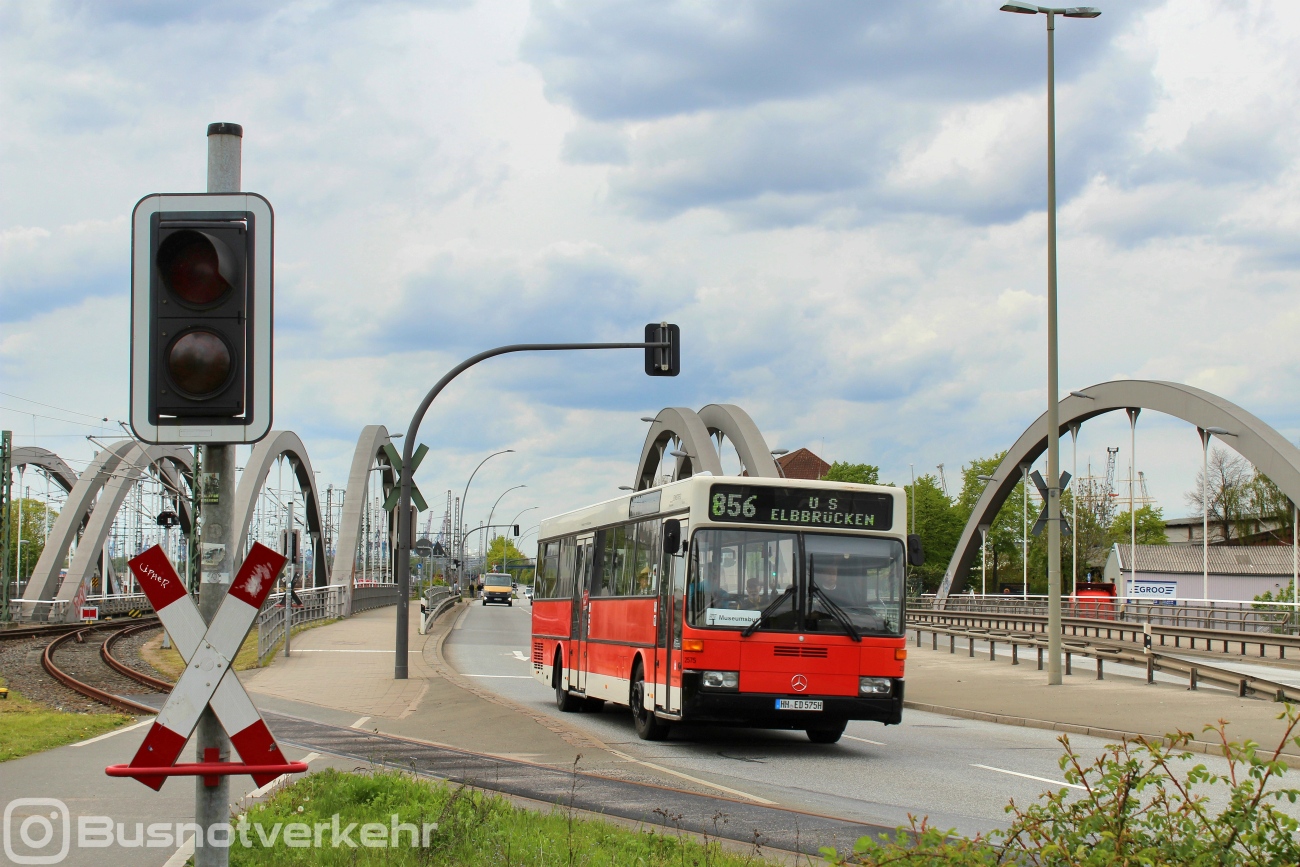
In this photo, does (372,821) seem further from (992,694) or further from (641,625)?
(992,694)

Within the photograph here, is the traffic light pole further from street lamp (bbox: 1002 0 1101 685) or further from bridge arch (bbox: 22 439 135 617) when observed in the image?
bridge arch (bbox: 22 439 135 617)

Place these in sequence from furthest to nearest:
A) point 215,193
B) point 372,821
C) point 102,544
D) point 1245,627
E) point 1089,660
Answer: point 102,544 → point 1245,627 → point 1089,660 → point 372,821 → point 215,193

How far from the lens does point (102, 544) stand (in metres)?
69.0

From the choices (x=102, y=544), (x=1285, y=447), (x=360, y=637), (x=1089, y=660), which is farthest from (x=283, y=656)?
(x=102, y=544)

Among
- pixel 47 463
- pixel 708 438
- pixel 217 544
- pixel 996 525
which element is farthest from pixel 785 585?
pixel 996 525

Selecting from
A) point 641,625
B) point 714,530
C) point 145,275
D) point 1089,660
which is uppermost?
point 145,275

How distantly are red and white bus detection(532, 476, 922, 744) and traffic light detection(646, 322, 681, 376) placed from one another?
21.7 ft

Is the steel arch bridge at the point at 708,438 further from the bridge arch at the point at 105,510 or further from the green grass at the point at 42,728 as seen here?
the green grass at the point at 42,728

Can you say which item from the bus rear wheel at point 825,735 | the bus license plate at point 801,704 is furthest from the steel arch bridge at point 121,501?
the bus license plate at point 801,704

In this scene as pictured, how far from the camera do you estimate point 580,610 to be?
19.1m

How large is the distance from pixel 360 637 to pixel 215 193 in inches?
1251

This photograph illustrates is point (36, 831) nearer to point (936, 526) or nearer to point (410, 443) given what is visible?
point (410, 443)

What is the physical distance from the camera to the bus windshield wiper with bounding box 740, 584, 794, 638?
14.0 meters

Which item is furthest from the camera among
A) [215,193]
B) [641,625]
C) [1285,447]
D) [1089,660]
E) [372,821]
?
[1285,447]
